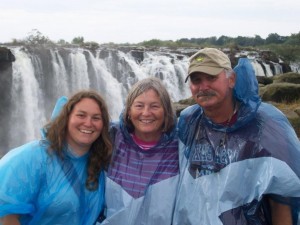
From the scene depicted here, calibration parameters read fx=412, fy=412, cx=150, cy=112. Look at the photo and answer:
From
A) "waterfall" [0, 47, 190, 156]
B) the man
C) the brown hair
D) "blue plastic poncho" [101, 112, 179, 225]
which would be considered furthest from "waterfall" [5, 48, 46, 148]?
the man

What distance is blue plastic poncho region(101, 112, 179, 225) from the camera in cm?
258

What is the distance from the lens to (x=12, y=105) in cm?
1630

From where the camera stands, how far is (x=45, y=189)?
249 centimetres

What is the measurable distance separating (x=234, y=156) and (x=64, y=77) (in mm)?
15356

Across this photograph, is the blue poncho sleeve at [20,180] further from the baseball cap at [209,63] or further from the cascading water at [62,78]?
the cascading water at [62,78]

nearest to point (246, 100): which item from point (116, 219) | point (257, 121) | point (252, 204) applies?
point (257, 121)

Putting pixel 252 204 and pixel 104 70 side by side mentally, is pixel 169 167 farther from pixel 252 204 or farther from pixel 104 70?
pixel 104 70

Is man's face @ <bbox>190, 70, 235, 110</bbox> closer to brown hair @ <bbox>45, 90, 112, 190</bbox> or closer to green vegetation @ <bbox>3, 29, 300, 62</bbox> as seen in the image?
brown hair @ <bbox>45, 90, 112, 190</bbox>

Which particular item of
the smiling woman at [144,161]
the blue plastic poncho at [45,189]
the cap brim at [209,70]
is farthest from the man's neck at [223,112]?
the blue plastic poncho at [45,189]

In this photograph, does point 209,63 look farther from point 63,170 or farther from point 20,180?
point 20,180

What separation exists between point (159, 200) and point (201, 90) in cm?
74

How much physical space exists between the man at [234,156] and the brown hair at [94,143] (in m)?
0.53

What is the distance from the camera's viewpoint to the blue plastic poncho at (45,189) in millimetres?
2381

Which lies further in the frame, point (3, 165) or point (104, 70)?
point (104, 70)
